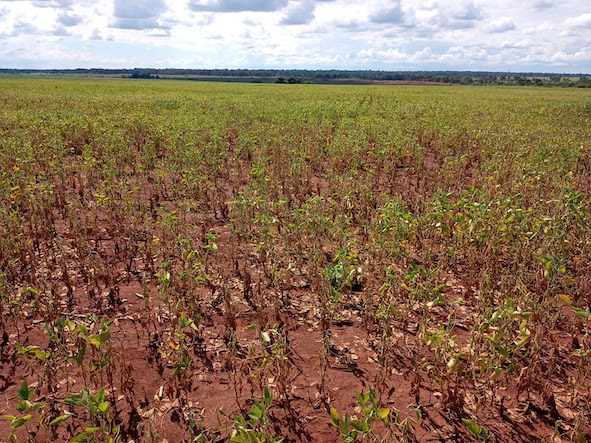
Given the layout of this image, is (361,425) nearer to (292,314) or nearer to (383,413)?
(383,413)

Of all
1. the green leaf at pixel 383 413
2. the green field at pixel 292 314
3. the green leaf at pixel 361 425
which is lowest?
the green field at pixel 292 314

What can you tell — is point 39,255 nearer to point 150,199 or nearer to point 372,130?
point 150,199

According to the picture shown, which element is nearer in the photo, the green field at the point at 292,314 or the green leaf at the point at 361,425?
the green leaf at the point at 361,425

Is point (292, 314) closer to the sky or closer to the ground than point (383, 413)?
closer to the ground

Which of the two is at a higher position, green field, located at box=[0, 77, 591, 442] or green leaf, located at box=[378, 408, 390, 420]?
green leaf, located at box=[378, 408, 390, 420]

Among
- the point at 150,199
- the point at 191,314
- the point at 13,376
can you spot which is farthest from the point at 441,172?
the point at 13,376

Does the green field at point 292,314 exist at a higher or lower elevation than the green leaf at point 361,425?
lower

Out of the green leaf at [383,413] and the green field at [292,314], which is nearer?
the green leaf at [383,413]

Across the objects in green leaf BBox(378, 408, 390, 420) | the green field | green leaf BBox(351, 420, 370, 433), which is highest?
green leaf BBox(378, 408, 390, 420)

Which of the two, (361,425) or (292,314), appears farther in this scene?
(292,314)

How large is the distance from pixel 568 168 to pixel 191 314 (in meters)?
9.42

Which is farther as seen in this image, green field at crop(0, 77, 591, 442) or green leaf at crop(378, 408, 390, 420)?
green field at crop(0, 77, 591, 442)

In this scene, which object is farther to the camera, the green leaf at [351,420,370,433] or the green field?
the green field

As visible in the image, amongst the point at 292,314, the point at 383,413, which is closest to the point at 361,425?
the point at 383,413
